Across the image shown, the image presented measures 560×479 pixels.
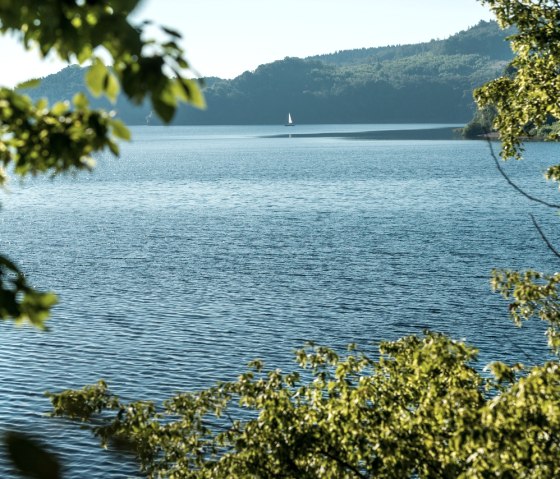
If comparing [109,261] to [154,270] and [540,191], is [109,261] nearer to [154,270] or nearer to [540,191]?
[154,270]

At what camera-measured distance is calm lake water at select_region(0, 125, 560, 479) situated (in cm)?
4375

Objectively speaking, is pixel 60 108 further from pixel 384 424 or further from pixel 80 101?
pixel 384 424

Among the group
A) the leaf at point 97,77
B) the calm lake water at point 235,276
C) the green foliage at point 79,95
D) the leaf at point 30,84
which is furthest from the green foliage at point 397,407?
the calm lake water at point 235,276

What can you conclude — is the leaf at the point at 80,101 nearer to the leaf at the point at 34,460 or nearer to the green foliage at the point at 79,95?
the green foliage at the point at 79,95

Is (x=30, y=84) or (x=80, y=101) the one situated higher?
(x=30, y=84)

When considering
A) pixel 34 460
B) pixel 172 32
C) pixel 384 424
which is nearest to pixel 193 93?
pixel 172 32

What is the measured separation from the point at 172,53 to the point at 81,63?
1.08 m

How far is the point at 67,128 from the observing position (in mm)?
6359

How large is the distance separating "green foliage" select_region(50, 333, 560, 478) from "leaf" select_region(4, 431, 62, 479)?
37.8ft

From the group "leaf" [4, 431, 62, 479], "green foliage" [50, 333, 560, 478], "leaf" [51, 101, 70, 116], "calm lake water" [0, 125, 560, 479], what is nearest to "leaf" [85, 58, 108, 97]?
"leaf" [51, 101, 70, 116]

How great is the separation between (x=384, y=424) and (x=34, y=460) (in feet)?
47.4

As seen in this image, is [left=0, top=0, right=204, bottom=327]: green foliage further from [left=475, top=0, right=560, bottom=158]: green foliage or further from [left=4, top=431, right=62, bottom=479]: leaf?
[left=475, top=0, right=560, bottom=158]: green foliage

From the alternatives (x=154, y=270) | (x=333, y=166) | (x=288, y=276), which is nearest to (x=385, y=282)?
(x=288, y=276)

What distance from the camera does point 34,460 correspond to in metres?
2.84
